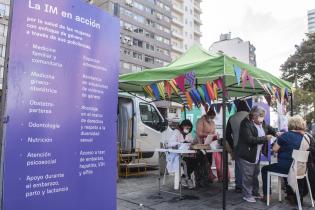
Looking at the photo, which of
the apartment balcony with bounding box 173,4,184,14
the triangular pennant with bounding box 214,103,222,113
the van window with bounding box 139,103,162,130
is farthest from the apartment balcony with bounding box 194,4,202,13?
the van window with bounding box 139,103,162,130

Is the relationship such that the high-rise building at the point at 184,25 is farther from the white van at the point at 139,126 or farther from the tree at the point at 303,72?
the white van at the point at 139,126

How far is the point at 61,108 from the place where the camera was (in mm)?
2270

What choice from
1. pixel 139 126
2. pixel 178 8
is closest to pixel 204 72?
pixel 139 126

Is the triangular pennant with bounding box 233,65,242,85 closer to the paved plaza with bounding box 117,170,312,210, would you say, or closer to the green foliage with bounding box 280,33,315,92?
the paved plaza with bounding box 117,170,312,210

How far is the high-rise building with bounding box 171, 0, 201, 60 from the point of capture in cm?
6097

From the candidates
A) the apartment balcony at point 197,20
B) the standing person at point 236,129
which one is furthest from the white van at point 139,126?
the apartment balcony at point 197,20

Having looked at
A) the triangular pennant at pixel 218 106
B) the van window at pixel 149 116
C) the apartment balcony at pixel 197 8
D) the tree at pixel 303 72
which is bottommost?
the van window at pixel 149 116

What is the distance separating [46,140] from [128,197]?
3.87 meters

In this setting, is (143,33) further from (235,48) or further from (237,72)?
(237,72)

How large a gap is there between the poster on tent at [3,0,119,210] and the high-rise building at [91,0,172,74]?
43.0m

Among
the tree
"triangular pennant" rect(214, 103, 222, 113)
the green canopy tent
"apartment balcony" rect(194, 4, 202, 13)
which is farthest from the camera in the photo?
"apartment balcony" rect(194, 4, 202, 13)

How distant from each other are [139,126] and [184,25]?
58.4 m

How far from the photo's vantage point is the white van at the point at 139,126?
26.9 ft

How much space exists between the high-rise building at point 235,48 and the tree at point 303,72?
14.3ft
